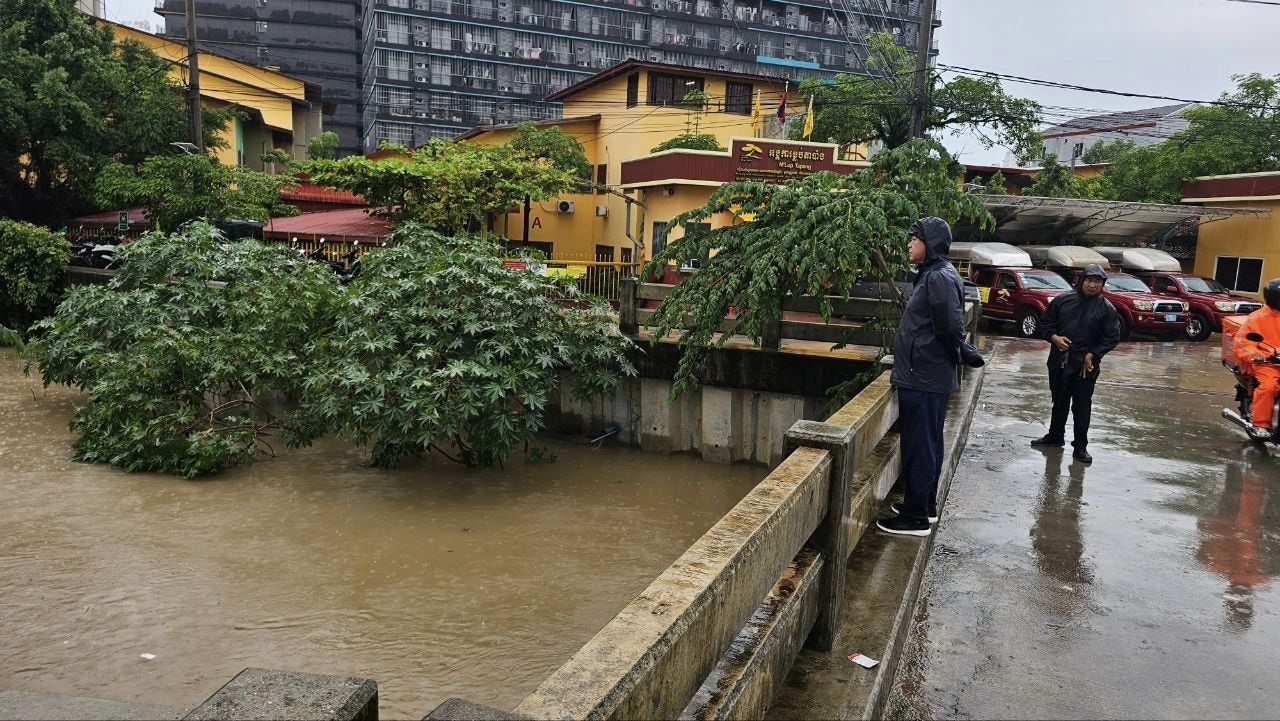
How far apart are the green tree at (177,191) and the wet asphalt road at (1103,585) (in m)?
17.7

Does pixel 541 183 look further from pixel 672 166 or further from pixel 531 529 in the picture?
pixel 531 529

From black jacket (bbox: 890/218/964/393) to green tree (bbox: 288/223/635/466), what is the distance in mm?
5471

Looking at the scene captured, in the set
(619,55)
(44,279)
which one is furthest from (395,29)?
(44,279)

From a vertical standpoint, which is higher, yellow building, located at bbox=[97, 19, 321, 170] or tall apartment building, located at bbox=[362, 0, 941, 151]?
tall apartment building, located at bbox=[362, 0, 941, 151]

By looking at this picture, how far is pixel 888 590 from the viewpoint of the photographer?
427 centimetres

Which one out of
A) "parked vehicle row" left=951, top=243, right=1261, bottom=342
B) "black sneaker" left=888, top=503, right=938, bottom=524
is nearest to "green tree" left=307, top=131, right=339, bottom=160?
"parked vehicle row" left=951, top=243, right=1261, bottom=342

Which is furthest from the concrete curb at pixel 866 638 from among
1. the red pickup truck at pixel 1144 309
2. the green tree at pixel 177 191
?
the green tree at pixel 177 191

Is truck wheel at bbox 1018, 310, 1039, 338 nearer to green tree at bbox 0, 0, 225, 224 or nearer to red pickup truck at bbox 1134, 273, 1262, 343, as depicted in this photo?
red pickup truck at bbox 1134, 273, 1262, 343

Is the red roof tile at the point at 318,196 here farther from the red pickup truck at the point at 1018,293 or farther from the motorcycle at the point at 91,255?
the red pickup truck at the point at 1018,293

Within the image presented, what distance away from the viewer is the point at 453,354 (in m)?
10.4

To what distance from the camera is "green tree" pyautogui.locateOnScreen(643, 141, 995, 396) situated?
25.0ft

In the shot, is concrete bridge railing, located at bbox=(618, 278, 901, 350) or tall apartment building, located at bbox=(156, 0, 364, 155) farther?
tall apartment building, located at bbox=(156, 0, 364, 155)

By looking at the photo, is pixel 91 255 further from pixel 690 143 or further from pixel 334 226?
pixel 690 143

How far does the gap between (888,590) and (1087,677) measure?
89 cm
